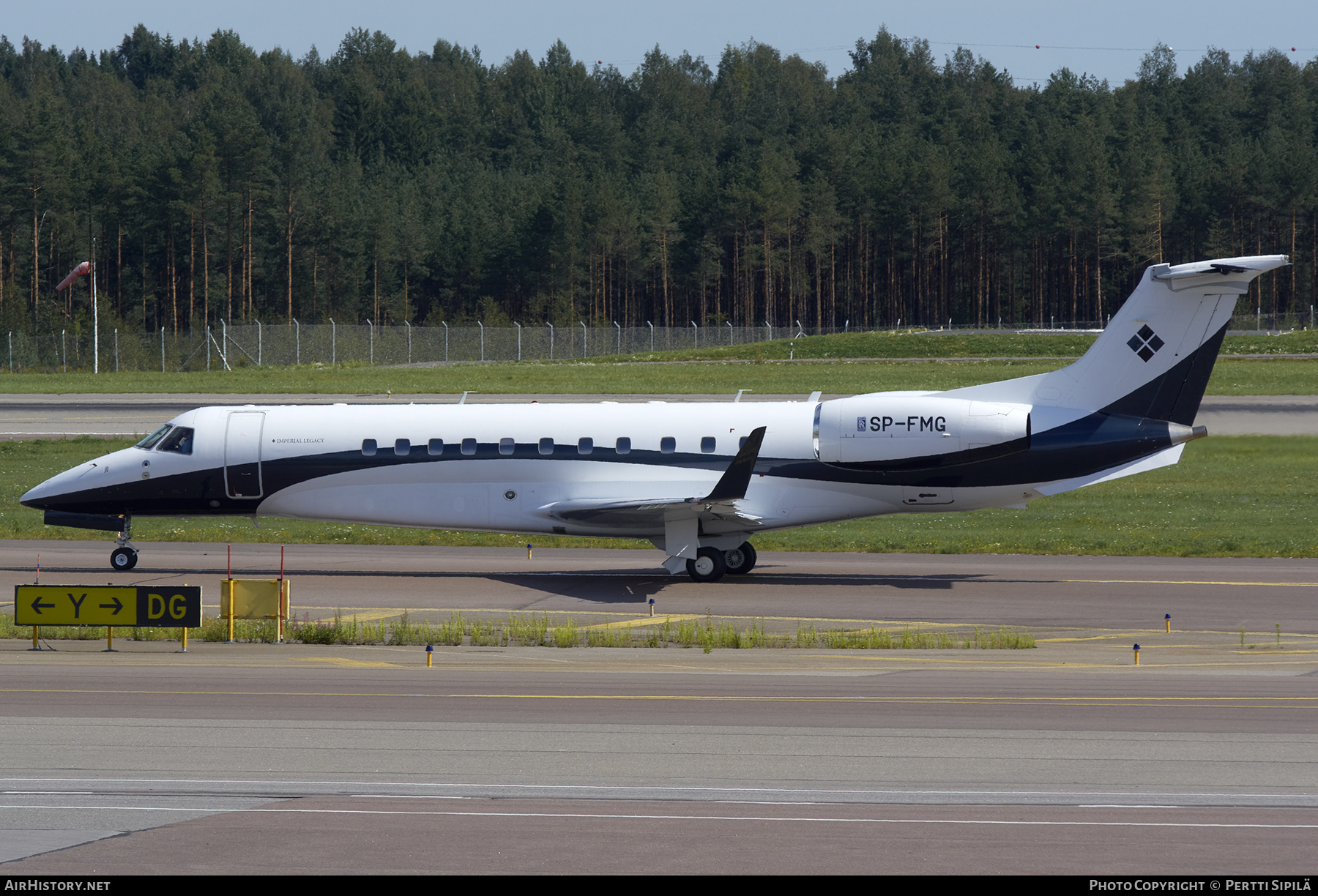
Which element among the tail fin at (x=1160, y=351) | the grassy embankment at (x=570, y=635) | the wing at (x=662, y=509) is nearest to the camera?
the grassy embankment at (x=570, y=635)

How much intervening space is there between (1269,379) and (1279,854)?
58.8 metres

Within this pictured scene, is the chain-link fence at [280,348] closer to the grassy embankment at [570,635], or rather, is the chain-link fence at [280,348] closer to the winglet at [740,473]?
the winglet at [740,473]

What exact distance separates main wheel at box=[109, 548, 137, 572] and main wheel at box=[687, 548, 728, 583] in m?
10.8

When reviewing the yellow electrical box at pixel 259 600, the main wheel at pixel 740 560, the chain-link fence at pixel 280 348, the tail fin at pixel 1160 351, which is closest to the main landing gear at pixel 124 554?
the yellow electrical box at pixel 259 600

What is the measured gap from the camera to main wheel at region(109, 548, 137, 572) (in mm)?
26688

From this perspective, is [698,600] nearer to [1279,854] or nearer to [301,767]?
[301,767]

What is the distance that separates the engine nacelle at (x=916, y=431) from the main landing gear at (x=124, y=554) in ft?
44.1

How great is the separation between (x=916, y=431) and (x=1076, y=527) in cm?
1087

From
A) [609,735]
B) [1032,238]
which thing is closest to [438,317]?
[1032,238]

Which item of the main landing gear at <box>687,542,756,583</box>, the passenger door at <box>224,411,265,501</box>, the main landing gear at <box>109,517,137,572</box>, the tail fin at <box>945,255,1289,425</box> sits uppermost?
the tail fin at <box>945,255,1289,425</box>

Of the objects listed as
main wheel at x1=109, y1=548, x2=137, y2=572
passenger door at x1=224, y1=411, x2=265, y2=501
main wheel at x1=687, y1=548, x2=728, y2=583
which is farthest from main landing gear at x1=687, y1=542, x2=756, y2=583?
main wheel at x1=109, y1=548, x2=137, y2=572

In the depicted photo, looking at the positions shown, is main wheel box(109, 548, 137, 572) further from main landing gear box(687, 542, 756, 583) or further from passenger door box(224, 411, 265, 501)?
main landing gear box(687, 542, 756, 583)

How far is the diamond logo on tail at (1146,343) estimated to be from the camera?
24.5 m

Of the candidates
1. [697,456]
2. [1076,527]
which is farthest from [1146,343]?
[1076,527]
